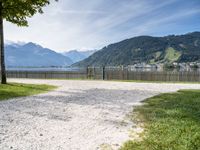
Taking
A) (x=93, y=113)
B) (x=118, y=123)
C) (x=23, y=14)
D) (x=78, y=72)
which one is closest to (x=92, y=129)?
(x=118, y=123)

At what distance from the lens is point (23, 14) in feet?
86.3

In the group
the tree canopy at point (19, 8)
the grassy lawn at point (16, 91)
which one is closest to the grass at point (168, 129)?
the grassy lawn at point (16, 91)

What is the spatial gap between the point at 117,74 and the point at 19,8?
17675 mm

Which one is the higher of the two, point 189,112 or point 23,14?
point 23,14

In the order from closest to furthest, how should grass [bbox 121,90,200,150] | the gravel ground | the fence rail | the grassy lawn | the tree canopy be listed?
grass [bbox 121,90,200,150] < the gravel ground < the grassy lawn < the tree canopy < the fence rail

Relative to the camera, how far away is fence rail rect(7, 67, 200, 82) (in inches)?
1438

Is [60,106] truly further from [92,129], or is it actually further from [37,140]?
[37,140]

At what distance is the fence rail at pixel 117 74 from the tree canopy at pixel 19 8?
15245mm

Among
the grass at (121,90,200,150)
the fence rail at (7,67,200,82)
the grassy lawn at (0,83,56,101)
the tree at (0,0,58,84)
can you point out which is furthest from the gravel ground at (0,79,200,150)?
the fence rail at (7,67,200,82)

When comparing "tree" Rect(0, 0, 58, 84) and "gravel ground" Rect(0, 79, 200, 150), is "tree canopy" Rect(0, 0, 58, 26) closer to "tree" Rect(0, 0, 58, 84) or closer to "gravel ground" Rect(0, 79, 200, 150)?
"tree" Rect(0, 0, 58, 84)

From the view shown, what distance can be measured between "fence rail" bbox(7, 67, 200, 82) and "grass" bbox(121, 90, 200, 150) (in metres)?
23.0

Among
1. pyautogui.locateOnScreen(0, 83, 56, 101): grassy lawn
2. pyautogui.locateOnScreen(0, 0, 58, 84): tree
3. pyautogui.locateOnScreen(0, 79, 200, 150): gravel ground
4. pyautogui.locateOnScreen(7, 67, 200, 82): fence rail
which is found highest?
pyautogui.locateOnScreen(0, 0, 58, 84): tree

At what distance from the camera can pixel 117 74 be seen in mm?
39094

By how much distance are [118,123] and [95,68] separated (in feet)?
97.3
